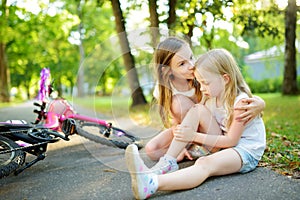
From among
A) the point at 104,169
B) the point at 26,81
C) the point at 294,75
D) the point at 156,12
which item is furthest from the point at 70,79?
the point at 104,169

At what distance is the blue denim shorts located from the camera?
2.25 metres

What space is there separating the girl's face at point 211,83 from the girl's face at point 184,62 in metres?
0.11

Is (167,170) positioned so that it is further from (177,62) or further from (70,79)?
(70,79)

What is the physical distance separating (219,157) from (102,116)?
8.31 ft

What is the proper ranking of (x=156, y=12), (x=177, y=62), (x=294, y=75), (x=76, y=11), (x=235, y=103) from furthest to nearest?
1. (x=76, y=11)
2. (x=294, y=75)
3. (x=156, y=12)
4. (x=177, y=62)
5. (x=235, y=103)

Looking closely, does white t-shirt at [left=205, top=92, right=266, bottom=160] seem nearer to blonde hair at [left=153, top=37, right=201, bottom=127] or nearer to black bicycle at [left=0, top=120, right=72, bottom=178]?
blonde hair at [left=153, top=37, right=201, bottom=127]

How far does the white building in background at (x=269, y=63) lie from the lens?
17.5m

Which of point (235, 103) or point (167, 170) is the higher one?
point (235, 103)

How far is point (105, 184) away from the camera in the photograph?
7.45 ft

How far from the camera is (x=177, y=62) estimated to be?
2490 millimetres

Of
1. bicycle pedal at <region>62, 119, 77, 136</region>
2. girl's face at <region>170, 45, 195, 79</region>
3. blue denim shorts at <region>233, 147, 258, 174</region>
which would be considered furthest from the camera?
bicycle pedal at <region>62, 119, 77, 136</region>

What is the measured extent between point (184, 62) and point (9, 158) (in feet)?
4.33

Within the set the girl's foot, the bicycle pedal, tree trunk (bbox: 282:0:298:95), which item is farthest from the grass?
tree trunk (bbox: 282:0:298:95)

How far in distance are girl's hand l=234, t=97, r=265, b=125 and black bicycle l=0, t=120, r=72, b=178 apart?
4.47 feet
